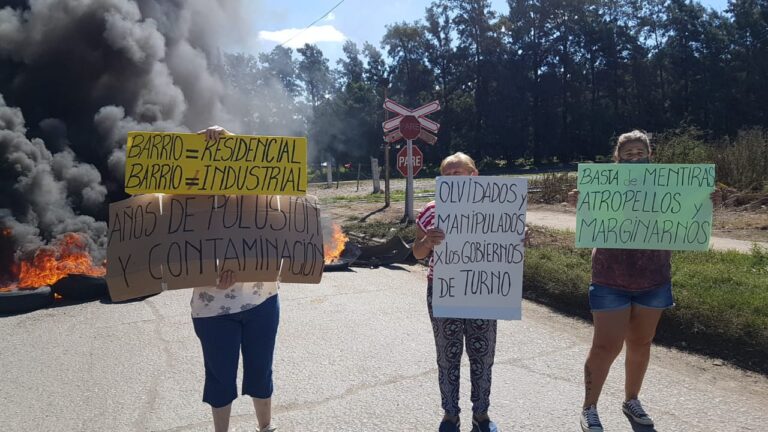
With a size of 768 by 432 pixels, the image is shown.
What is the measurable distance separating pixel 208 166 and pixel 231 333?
2.95 feet

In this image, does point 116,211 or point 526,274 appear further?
point 526,274

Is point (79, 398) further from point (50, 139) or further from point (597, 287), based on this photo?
point (50, 139)

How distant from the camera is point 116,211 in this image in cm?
310

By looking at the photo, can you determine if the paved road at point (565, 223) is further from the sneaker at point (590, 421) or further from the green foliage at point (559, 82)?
the green foliage at point (559, 82)

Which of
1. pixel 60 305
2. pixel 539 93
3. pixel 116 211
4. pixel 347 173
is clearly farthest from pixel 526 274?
pixel 539 93

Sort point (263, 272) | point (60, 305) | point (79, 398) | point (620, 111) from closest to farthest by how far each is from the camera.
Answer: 1. point (263, 272)
2. point (79, 398)
3. point (60, 305)
4. point (620, 111)

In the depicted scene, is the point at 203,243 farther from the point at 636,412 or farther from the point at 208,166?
the point at 636,412

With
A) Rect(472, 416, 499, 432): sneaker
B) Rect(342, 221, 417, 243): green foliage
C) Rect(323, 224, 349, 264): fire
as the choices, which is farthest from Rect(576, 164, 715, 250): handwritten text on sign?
Rect(342, 221, 417, 243): green foliage

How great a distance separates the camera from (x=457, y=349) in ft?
10.7

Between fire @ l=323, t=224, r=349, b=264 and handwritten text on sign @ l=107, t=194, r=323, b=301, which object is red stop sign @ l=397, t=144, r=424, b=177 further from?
handwritten text on sign @ l=107, t=194, r=323, b=301

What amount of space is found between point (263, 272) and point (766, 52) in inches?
2510

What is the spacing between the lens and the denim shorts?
11.0ft

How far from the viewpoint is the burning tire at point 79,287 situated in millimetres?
7152

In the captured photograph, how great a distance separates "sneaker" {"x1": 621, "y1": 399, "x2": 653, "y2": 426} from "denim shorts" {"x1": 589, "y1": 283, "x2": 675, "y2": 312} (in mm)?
688
